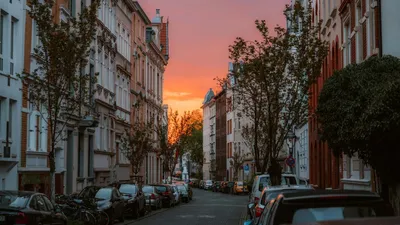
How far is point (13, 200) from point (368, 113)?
8.59 meters

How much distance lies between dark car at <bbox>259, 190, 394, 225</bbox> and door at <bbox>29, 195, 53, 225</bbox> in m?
9.60

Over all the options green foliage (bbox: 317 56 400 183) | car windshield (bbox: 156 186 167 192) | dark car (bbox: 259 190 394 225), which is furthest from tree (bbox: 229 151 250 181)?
dark car (bbox: 259 190 394 225)

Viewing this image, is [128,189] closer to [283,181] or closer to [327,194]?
[283,181]

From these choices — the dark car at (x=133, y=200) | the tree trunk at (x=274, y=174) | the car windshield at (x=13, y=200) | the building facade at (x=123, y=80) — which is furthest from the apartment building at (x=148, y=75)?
the car windshield at (x=13, y=200)

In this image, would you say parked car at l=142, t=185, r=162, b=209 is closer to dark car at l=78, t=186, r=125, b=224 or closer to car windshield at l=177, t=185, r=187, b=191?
dark car at l=78, t=186, r=125, b=224

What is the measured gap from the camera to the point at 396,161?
1814cm

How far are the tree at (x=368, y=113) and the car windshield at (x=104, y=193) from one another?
9858 millimetres

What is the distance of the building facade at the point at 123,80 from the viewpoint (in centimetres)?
4719

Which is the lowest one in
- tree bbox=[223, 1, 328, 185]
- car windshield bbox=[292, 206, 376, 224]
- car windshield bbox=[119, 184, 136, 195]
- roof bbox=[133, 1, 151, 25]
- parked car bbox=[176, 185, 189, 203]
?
parked car bbox=[176, 185, 189, 203]

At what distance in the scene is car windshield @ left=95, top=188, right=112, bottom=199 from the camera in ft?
86.0

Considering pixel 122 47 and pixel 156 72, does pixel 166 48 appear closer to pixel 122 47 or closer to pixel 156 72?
pixel 156 72

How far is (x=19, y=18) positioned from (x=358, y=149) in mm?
14284

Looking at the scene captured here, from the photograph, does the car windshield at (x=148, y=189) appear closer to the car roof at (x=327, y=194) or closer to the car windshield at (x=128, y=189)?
the car windshield at (x=128, y=189)

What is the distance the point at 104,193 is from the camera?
26.5 meters
